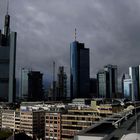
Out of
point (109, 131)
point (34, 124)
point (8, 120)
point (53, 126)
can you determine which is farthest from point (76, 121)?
point (109, 131)

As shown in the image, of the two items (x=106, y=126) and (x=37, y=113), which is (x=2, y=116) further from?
(x=106, y=126)

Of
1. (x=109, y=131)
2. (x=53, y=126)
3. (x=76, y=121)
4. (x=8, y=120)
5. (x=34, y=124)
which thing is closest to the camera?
(x=109, y=131)

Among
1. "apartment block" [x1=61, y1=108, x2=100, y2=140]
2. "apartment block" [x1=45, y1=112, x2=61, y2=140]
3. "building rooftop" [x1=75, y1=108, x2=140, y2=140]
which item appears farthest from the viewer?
"apartment block" [x1=45, y1=112, x2=61, y2=140]

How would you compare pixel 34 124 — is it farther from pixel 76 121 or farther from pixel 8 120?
pixel 76 121

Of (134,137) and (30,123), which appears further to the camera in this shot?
(30,123)

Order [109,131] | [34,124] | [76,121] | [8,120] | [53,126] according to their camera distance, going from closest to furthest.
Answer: [109,131] → [76,121] → [53,126] → [34,124] → [8,120]

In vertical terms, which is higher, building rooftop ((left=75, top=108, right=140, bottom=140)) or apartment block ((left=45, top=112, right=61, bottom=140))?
building rooftop ((left=75, top=108, right=140, bottom=140))

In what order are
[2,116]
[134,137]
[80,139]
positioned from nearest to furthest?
1. [134,137]
2. [80,139]
3. [2,116]

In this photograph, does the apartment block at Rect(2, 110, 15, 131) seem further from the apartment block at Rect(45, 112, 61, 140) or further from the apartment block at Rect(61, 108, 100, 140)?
the apartment block at Rect(61, 108, 100, 140)

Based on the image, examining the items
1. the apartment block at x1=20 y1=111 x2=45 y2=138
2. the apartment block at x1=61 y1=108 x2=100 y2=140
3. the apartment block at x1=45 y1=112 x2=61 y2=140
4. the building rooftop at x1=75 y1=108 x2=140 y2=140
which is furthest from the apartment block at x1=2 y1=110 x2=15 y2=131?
the building rooftop at x1=75 y1=108 x2=140 y2=140

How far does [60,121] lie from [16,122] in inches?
1613

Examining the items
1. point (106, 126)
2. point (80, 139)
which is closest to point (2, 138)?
point (106, 126)

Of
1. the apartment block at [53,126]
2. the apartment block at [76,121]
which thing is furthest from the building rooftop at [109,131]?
the apartment block at [53,126]

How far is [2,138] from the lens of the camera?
102 metres
